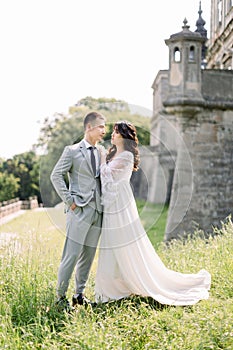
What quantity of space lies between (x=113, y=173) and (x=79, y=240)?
2.48 ft

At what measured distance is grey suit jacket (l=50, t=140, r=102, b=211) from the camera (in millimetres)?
5547

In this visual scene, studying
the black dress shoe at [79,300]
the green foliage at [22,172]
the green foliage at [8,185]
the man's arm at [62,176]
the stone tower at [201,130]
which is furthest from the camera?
the green foliage at [22,172]

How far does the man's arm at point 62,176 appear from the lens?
5.52 m

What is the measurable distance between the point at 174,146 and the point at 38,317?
11.3m

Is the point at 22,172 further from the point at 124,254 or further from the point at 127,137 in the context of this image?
the point at 127,137

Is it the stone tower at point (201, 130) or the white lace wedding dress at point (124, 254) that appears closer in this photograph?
the white lace wedding dress at point (124, 254)

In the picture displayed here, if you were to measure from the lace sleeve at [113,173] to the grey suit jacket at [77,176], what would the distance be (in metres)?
0.08

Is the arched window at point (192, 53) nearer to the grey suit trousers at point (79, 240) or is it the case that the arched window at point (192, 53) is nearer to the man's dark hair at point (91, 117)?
the man's dark hair at point (91, 117)

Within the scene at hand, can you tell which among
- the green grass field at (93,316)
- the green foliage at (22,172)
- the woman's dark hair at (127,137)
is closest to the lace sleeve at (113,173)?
the woman's dark hair at (127,137)

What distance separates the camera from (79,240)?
555 cm

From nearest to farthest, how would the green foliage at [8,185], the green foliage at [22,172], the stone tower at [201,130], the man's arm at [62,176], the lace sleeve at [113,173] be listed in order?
the man's arm at [62,176] → the lace sleeve at [113,173] → the stone tower at [201,130] → the green foliage at [8,185] → the green foliage at [22,172]

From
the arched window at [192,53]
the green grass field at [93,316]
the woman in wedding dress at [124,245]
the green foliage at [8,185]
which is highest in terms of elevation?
the arched window at [192,53]

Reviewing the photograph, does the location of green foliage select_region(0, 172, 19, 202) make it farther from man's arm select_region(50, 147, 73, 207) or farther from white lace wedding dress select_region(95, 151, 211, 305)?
man's arm select_region(50, 147, 73, 207)

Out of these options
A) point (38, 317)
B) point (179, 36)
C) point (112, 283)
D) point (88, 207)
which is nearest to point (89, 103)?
point (88, 207)
